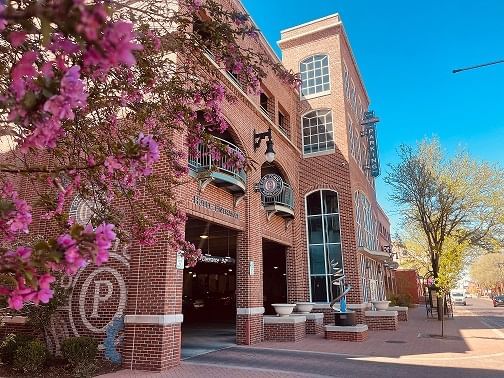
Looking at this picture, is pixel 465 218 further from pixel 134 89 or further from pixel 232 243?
pixel 134 89

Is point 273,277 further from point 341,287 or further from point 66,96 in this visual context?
point 66,96

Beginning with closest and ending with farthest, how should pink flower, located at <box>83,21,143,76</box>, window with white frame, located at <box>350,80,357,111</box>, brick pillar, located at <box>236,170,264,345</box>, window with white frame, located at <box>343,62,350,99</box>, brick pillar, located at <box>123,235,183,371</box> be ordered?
1. pink flower, located at <box>83,21,143,76</box>
2. brick pillar, located at <box>123,235,183,371</box>
3. brick pillar, located at <box>236,170,264,345</box>
4. window with white frame, located at <box>343,62,350,99</box>
5. window with white frame, located at <box>350,80,357,111</box>

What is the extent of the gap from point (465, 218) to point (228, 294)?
16.3m

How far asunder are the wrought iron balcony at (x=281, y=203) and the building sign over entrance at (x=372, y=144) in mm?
9545

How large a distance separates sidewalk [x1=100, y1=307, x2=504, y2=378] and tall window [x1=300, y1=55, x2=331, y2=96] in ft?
42.8

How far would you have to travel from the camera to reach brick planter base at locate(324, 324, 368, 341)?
14.0 m

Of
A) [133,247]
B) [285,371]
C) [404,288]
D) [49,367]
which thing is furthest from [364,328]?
[404,288]

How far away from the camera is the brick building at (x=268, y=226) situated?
949 cm

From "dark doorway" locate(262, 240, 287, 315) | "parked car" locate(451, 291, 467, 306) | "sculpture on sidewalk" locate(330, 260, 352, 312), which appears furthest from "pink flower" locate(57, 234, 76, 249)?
"parked car" locate(451, 291, 467, 306)

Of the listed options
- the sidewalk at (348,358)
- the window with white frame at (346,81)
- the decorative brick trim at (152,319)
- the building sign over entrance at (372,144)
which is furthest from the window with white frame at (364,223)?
the decorative brick trim at (152,319)

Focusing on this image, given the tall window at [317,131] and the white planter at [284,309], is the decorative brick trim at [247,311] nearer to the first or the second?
the white planter at [284,309]

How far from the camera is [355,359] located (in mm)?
10477

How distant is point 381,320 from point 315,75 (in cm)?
1311

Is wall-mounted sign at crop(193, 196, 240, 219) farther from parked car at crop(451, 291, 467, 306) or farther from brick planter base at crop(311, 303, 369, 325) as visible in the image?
parked car at crop(451, 291, 467, 306)
